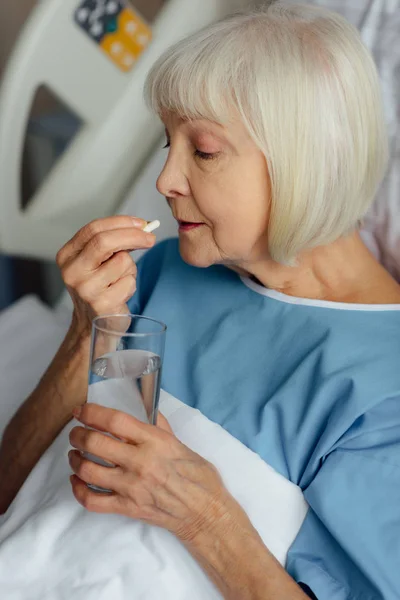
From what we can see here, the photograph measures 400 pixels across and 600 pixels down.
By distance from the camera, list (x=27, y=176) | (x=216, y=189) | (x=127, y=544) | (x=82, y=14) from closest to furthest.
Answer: (x=127, y=544) < (x=216, y=189) < (x=82, y=14) < (x=27, y=176)

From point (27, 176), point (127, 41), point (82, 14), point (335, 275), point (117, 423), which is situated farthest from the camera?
point (27, 176)

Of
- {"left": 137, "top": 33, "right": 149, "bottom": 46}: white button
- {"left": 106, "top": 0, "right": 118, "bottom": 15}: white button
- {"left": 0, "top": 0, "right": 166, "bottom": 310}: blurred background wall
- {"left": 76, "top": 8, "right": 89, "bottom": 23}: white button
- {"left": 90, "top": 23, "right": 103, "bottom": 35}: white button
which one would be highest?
{"left": 76, "top": 8, "right": 89, "bottom": 23}: white button

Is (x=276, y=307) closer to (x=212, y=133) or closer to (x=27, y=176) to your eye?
(x=212, y=133)

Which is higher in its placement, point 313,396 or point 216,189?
point 216,189

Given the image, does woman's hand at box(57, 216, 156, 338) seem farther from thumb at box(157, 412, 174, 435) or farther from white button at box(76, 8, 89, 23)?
white button at box(76, 8, 89, 23)

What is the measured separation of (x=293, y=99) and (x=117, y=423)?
→ 53cm

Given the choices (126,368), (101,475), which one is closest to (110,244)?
(126,368)

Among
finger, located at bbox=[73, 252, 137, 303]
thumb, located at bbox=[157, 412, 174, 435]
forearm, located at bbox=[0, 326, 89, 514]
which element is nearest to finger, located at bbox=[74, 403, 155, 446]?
thumb, located at bbox=[157, 412, 174, 435]

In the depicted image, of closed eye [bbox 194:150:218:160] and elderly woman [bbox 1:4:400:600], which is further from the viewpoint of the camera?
closed eye [bbox 194:150:218:160]

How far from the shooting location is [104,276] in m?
1.24

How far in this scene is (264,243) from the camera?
1.30m

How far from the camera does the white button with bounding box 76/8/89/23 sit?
1.80m

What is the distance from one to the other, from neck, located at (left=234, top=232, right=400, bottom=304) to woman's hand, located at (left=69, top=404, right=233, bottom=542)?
397 mm

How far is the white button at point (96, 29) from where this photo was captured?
185 cm
